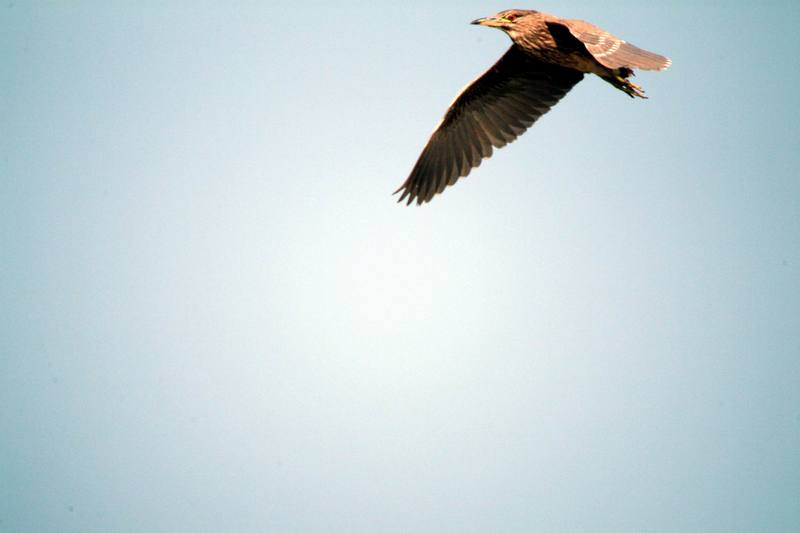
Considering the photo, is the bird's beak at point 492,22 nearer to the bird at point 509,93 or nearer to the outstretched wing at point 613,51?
the bird at point 509,93

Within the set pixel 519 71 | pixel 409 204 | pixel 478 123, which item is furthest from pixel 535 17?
pixel 409 204

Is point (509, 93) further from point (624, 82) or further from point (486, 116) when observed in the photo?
point (624, 82)

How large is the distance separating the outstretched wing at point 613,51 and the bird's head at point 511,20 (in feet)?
3.32

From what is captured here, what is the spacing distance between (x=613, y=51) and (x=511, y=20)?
2148 millimetres

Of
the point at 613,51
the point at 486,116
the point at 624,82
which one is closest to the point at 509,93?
the point at 486,116

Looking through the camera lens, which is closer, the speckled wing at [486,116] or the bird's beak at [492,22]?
the bird's beak at [492,22]

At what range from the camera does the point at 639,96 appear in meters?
9.46

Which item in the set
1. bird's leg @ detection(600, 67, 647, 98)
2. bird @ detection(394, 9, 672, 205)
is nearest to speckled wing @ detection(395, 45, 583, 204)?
bird @ detection(394, 9, 672, 205)

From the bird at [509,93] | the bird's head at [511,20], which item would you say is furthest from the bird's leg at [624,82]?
the bird's head at [511,20]

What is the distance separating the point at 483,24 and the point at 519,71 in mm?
1076

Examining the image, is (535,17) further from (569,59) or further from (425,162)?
(425,162)

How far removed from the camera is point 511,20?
10148mm

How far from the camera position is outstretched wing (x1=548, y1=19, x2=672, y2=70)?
7.98 m

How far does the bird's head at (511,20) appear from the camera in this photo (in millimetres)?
10008
